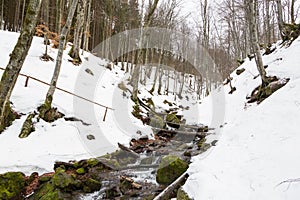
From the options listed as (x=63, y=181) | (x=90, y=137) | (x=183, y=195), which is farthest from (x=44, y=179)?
(x=183, y=195)

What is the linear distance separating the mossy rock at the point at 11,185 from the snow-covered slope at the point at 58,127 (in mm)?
580

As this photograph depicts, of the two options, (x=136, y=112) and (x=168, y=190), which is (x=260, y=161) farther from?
(x=136, y=112)

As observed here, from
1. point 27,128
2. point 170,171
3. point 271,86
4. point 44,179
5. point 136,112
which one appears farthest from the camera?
point 136,112

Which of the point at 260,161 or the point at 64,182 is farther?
the point at 64,182

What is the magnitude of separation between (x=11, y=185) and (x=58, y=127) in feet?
10.9

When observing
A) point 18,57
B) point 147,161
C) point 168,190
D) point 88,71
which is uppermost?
point 18,57

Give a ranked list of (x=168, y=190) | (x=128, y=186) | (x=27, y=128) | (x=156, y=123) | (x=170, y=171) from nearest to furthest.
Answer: (x=168, y=190) → (x=128, y=186) → (x=170, y=171) → (x=27, y=128) → (x=156, y=123)

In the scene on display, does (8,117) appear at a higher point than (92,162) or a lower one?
higher

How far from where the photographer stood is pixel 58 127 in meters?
8.69

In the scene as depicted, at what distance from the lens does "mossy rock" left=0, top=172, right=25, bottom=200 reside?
535 centimetres

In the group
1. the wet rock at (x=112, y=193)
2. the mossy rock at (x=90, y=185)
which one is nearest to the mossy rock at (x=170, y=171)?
the wet rock at (x=112, y=193)

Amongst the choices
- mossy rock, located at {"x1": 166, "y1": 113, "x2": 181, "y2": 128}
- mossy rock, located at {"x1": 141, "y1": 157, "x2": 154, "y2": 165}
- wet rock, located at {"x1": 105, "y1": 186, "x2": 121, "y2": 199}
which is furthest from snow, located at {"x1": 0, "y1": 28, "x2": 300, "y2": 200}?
mossy rock, located at {"x1": 166, "y1": 113, "x2": 181, "y2": 128}

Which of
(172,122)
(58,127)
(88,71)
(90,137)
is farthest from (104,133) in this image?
(88,71)

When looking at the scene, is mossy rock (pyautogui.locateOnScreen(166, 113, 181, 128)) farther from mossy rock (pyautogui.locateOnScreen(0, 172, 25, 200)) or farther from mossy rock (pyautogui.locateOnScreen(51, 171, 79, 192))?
mossy rock (pyautogui.locateOnScreen(0, 172, 25, 200))
